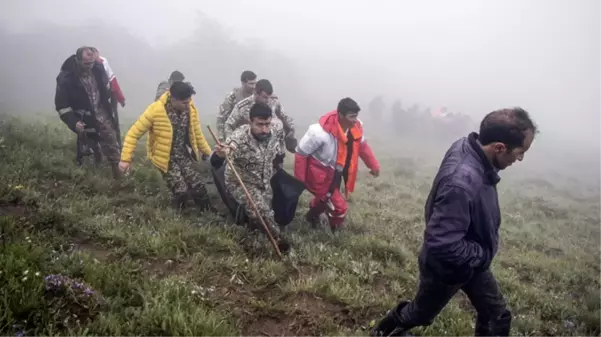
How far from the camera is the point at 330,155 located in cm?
683

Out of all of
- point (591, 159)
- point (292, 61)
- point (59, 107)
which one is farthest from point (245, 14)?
point (59, 107)

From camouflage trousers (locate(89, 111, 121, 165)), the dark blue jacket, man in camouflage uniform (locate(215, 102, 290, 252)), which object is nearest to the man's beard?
man in camouflage uniform (locate(215, 102, 290, 252))

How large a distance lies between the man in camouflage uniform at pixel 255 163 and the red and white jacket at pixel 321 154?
90 cm

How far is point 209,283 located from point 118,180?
13.3 ft

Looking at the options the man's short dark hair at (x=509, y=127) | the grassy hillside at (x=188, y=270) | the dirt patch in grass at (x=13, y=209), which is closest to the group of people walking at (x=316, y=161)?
the man's short dark hair at (x=509, y=127)

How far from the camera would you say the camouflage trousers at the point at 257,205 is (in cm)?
571

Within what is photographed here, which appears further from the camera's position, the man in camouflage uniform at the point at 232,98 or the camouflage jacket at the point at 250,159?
the man in camouflage uniform at the point at 232,98

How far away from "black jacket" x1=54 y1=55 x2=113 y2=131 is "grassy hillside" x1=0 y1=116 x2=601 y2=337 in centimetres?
91

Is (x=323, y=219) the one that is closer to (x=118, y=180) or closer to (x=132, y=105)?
(x=118, y=180)

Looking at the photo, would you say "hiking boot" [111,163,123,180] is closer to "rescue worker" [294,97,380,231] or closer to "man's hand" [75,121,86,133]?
"man's hand" [75,121,86,133]

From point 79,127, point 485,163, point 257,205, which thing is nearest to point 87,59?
point 79,127

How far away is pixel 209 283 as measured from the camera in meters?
4.47

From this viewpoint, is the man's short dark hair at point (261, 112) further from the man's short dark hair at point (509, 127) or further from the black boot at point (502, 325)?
the black boot at point (502, 325)

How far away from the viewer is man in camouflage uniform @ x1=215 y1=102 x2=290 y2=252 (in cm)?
568
